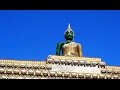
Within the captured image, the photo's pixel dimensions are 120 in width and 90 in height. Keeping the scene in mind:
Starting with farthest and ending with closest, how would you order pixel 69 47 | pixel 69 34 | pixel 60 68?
pixel 69 34 → pixel 69 47 → pixel 60 68

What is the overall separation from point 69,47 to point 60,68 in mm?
4229

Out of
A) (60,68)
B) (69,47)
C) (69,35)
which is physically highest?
(69,35)

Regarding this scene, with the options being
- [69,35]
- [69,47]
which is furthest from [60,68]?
[69,35]

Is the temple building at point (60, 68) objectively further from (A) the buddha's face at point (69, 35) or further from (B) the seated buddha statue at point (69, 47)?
(A) the buddha's face at point (69, 35)

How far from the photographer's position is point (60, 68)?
34.8m

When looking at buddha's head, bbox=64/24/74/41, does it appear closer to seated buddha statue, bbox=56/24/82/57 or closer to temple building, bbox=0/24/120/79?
seated buddha statue, bbox=56/24/82/57

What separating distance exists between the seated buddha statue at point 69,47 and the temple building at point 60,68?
1.05m

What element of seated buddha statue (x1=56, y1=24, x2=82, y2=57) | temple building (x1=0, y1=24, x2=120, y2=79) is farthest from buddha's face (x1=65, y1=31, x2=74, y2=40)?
temple building (x1=0, y1=24, x2=120, y2=79)

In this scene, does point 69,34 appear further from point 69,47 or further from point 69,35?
point 69,47

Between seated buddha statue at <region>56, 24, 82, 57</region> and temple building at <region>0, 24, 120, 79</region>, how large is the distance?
41.5 inches

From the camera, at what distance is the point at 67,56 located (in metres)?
35.7
